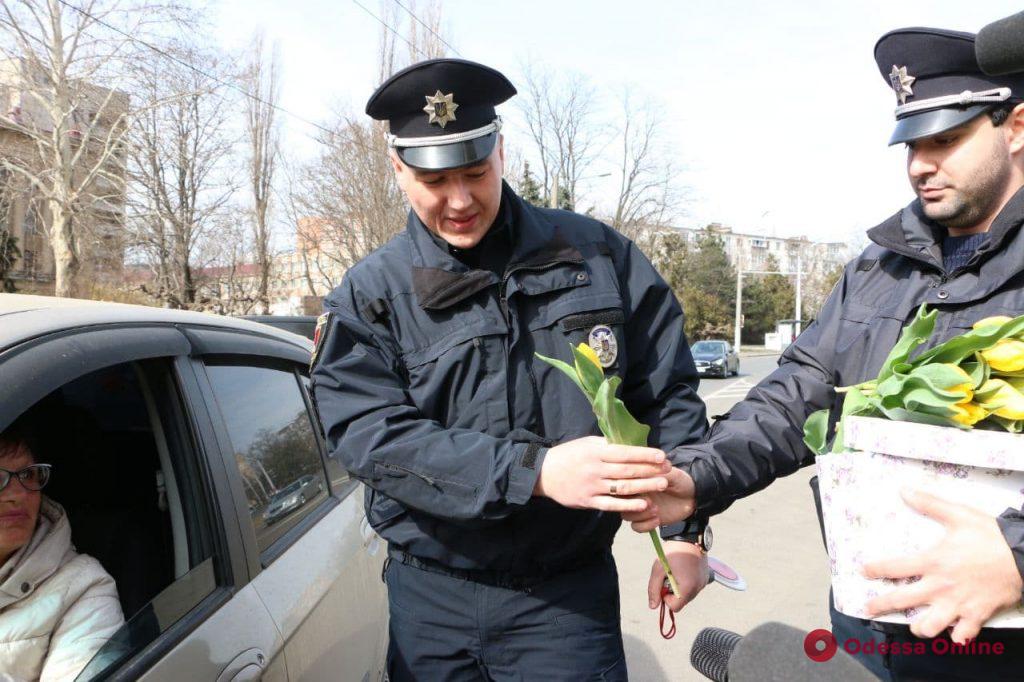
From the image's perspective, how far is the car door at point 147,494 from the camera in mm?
1446

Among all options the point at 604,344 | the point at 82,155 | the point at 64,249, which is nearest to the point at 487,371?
the point at 604,344

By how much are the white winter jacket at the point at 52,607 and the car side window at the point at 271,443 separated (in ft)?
1.32

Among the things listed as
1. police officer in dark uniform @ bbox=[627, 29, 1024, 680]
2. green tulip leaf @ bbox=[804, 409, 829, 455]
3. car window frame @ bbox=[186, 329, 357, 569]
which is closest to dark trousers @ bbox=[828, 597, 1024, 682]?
police officer in dark uniform @ bbox=[627, 29, 1024, 680]

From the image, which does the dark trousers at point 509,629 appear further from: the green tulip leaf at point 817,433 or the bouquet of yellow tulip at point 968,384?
the bouquet of yellow tulip at point 968,384

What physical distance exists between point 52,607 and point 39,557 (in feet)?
0.45

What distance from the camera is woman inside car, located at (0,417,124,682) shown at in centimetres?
154

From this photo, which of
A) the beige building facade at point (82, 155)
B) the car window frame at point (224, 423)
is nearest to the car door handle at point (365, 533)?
the car window frame at point (224, 423)

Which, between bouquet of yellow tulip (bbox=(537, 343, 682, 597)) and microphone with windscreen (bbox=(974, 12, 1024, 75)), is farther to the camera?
bouquet of yellow tulip (bbox=(537, 343, 682, 597))

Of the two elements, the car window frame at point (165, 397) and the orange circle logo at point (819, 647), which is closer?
the orange circle logo at point (819, 647)

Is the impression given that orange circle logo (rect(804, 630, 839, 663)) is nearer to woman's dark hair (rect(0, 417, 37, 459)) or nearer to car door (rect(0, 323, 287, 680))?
car door (rect(0, 323, 287, 680))

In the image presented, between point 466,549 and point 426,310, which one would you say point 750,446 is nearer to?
point 466,549

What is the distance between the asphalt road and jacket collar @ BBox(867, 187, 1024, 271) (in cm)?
184

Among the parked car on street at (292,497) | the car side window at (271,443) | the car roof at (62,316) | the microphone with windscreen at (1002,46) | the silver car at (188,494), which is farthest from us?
the parked car on street at (292,497)

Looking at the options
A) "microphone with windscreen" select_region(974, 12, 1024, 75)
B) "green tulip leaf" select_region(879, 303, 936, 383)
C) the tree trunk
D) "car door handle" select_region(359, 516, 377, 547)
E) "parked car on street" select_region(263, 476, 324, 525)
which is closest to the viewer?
"microphone with windscreen" select_region(974, 12, 1024, 75)
